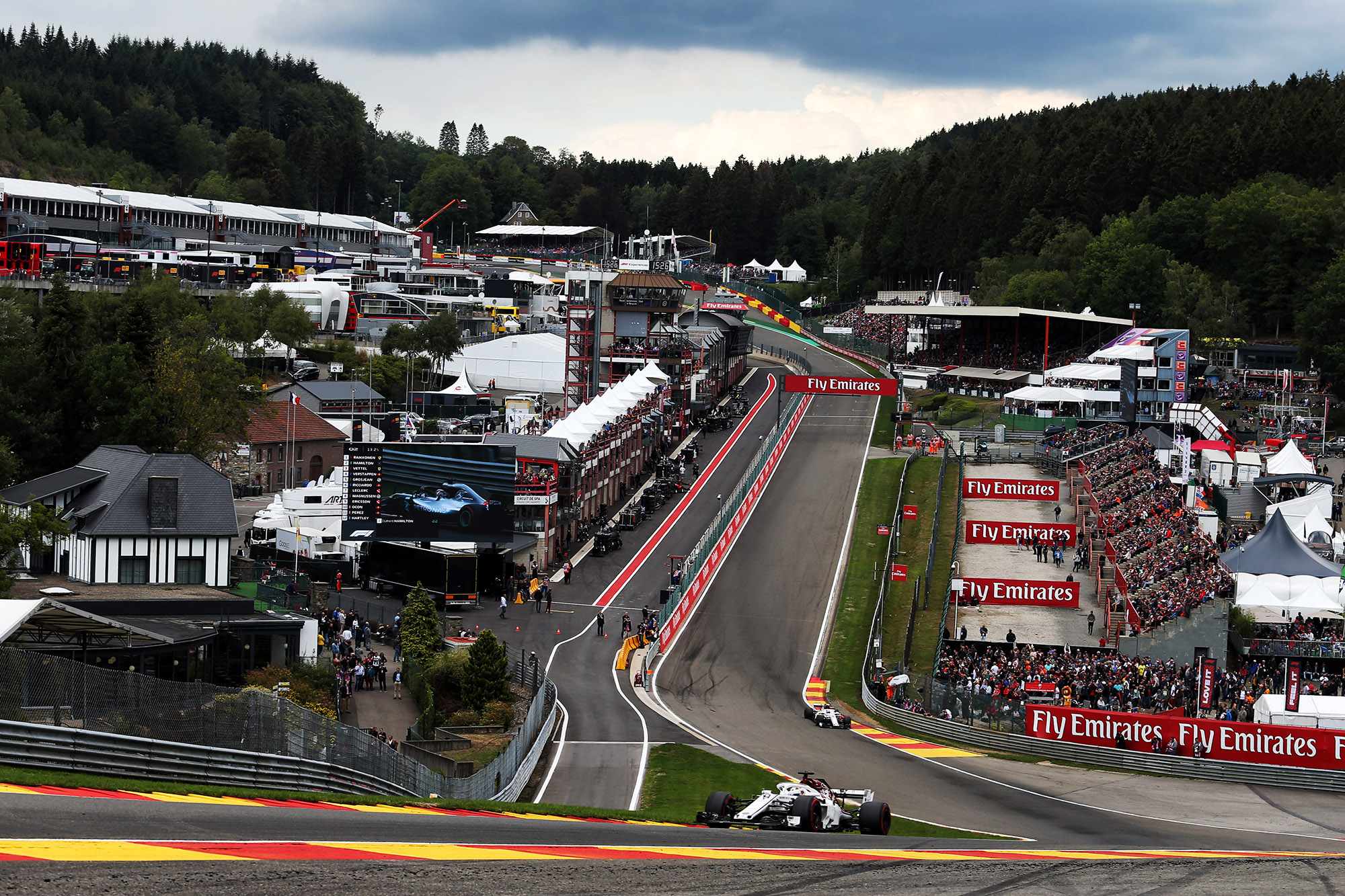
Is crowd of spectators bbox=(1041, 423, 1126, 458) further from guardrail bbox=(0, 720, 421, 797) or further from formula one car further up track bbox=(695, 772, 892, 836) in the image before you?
guardrail bbox=(0, 720, 421, 797)

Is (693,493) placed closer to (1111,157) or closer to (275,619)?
(275,619)

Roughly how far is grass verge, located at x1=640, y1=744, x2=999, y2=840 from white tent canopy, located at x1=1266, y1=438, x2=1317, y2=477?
4003 centimetres

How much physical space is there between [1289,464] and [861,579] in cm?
2203

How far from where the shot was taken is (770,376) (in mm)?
115500

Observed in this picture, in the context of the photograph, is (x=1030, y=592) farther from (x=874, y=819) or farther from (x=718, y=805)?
(x=718, y=805)

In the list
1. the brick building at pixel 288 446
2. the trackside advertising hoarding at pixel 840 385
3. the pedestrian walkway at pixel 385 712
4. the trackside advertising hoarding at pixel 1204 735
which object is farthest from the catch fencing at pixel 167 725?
the trackside advertising hoarding at pixel 840 385

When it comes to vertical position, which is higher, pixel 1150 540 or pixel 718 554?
pixel 1150 540

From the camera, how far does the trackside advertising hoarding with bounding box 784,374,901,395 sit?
95500 mm

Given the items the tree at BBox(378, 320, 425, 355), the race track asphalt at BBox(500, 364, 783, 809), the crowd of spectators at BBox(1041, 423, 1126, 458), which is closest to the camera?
the race track asphalt at BBox(500, 364, 783, 809)

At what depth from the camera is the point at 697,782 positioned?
122ft

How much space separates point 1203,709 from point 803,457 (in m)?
44.3

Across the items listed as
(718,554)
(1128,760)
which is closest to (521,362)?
(718,554)

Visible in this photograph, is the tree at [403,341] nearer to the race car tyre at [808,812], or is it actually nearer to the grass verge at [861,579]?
the grass verge at [861,579]

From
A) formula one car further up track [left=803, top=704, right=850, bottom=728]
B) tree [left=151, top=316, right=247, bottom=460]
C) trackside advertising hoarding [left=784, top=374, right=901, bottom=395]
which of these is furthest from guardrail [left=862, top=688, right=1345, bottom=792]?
trackside advertising hoarding [left=784, top=374, right=901, bottom=395]
